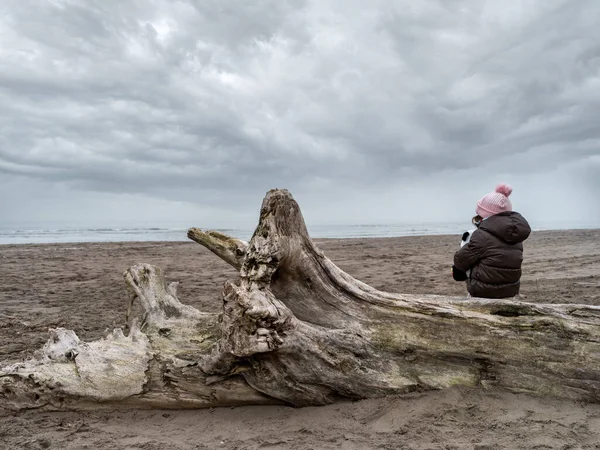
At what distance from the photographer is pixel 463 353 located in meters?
3.53

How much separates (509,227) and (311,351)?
2.62 metres

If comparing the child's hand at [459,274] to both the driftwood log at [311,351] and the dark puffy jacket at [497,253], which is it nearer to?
the dark puffy jacket at [497,253]

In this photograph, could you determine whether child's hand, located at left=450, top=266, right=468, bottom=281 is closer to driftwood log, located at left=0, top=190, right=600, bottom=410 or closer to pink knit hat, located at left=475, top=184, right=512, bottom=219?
pink knit hat, located at left=475, top=184, right=512, bottom=219

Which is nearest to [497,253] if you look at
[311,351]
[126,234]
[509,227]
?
[509,227]

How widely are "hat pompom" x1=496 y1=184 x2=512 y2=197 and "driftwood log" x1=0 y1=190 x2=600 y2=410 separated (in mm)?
1740

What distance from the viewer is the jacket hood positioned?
4.57 meters

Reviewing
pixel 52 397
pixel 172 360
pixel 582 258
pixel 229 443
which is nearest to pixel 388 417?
pixel 229 443

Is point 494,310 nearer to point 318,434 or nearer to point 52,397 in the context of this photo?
point 318,434

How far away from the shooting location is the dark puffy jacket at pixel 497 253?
4602 millimetres

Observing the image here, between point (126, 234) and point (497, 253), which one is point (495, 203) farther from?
point (126, 234)

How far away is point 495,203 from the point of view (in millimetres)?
4840

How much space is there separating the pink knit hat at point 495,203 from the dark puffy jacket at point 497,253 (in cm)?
11

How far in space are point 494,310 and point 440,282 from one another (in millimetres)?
A: 7069

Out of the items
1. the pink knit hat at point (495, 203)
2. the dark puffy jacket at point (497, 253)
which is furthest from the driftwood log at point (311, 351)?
the pink knit hat at point (495, 203)
